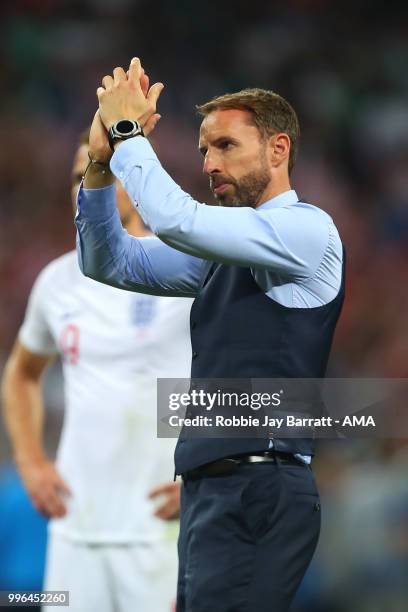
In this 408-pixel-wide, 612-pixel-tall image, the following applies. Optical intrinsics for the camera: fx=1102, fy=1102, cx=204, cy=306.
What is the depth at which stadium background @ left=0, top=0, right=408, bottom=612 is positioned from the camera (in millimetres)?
6812

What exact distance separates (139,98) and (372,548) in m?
3.30

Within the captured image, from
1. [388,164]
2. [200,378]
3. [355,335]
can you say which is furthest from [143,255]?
[388,164]

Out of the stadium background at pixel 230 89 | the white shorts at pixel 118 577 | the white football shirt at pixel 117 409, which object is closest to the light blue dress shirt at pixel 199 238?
the white football shirt at pixel 117 409

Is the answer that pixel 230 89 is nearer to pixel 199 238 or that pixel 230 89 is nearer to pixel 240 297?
pixel 240 297

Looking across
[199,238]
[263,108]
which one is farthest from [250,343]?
[263,108]

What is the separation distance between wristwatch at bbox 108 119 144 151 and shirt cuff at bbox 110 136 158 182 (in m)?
0.02

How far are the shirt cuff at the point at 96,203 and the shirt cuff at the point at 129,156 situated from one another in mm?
135

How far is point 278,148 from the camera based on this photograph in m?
2.68

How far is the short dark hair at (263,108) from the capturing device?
2660mm

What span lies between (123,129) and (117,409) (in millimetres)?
1626

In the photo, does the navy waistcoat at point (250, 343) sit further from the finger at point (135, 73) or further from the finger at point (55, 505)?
the finger at point (55, 505)

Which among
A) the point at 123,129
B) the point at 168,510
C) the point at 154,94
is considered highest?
the point at 154,94

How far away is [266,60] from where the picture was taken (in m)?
7.71

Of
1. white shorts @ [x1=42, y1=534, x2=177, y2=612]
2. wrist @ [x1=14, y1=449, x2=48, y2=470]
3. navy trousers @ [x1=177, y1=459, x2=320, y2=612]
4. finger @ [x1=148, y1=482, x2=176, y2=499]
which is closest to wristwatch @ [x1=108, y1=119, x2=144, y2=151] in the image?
navy trousers @ [x1=177, y1=459, x2=320, y2=612]
